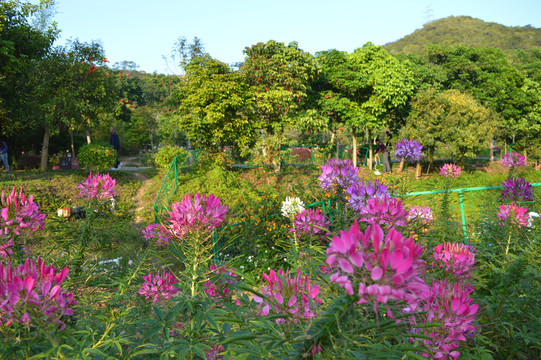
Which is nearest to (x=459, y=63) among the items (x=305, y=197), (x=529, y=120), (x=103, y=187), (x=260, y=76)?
(x=529, y=120)

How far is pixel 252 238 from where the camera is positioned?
5.05m

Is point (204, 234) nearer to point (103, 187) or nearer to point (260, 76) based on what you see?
point (103, 187)

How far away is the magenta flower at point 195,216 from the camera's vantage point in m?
1.39

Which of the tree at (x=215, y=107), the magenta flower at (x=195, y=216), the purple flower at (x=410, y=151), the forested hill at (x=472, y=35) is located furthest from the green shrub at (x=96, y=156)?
A: the forested hill at (x=472, y=35)

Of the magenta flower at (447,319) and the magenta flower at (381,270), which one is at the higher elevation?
the magenta flower at (381,270)

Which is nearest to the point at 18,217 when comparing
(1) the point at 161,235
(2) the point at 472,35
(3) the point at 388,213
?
(1) the point at 161,235

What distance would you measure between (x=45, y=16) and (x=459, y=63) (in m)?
22.7

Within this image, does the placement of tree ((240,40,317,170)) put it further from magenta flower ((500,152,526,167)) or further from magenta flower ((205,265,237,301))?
magenta flower ((205,265,237,301))

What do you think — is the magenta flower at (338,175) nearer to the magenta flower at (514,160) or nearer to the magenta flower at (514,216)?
the magenta flower at (514,216)

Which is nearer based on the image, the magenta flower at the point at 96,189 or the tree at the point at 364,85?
the magenta flower at the point at 96,189

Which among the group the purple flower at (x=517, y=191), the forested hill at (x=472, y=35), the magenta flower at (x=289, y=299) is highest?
the forested hill at (x=472, y=35)

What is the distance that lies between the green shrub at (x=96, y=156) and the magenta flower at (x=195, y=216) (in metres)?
10.0

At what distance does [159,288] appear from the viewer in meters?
1.74

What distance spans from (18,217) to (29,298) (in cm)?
74
